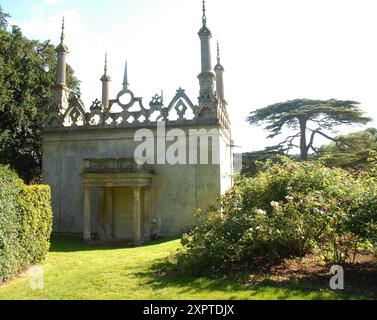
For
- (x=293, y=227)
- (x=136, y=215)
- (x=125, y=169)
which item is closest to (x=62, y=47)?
(x=125, y=169)

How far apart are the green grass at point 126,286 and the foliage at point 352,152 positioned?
618 inches

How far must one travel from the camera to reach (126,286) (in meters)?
7.65

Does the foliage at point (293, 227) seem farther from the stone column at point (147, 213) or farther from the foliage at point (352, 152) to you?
the foliage at point (352, 152)

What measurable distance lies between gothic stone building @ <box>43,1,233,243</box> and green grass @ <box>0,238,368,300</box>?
228 inches

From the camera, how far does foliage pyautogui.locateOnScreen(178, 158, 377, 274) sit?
7.23 m

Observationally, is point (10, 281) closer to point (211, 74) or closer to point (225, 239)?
point (225, 239)

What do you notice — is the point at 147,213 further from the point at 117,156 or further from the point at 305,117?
Result: the point at 305,117

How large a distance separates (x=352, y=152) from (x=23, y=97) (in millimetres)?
22529

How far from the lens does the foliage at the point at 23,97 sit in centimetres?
1970

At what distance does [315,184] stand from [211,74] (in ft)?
33.3

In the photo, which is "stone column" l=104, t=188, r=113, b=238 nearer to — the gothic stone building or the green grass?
the gothic stone building

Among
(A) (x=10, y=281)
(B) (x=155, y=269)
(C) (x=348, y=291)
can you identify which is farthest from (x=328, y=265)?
(A) (x=10, y=281)

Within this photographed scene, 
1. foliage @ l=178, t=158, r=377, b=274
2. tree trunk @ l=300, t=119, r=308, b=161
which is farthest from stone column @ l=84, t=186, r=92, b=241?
tree trunk @ l=300, t=119, r=308, b=161
